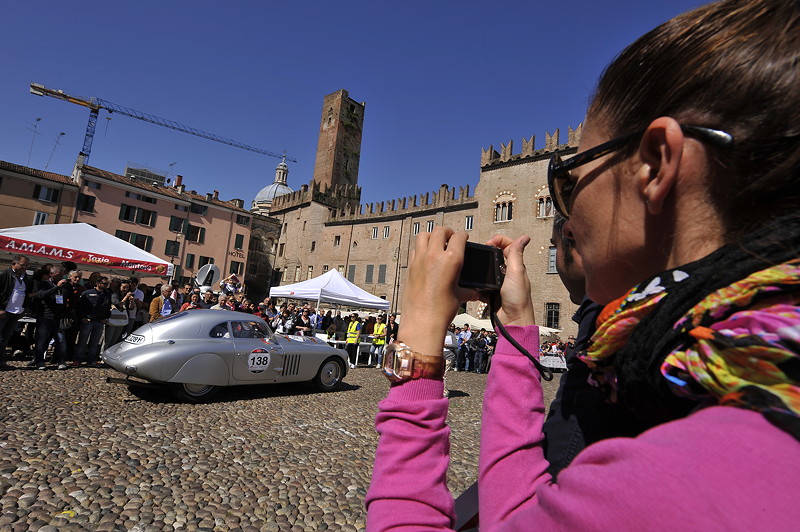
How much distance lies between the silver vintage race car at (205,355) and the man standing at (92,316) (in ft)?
9.31

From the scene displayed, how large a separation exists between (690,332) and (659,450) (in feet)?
0.63

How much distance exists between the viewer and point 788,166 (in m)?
0.59

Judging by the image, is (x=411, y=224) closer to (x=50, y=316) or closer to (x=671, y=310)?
(x=50, y=316)

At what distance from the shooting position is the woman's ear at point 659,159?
0.68 m

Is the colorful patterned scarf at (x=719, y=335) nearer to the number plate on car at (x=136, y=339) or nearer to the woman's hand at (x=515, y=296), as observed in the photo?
the woman's hand at (x=515, y=296)

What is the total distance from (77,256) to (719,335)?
1528cm

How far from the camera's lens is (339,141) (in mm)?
50531

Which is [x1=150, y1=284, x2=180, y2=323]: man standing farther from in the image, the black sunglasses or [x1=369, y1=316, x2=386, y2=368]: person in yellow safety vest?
the black sunglasses

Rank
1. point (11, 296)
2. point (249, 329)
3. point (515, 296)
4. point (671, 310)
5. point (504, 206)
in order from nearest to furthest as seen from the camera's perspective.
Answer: point (671, 310) < point (515, 296) < point (249, 329) < point (11, 296) < point (504, 206)

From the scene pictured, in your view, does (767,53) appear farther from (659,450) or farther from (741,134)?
(659,450)

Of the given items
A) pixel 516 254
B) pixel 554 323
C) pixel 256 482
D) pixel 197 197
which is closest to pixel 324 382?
pixel 256 482

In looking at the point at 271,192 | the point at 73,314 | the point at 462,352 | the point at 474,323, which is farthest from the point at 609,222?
the point at 271,192

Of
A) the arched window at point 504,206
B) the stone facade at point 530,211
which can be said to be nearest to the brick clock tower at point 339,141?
the stone facade at point 530,211

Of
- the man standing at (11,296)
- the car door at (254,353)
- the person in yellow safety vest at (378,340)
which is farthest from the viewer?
the person in yellow safety vest at (378,340)
